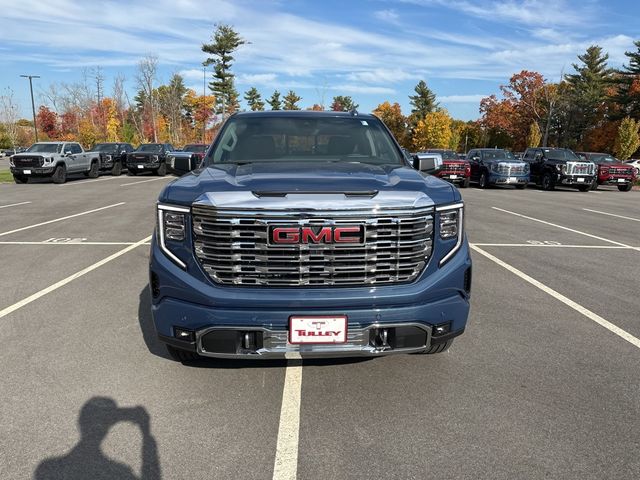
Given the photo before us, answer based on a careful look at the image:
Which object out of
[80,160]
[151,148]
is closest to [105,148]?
[151,148]

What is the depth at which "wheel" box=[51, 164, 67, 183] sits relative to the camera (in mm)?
22219

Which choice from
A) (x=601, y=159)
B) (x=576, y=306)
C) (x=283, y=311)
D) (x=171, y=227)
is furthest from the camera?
(x=601, y=159)

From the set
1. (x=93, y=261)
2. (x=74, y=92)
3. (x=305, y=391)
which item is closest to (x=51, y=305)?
(x=93, y=261)

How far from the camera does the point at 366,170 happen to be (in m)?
3.64

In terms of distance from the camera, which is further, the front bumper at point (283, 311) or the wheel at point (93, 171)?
the wheel at point (93, 171)

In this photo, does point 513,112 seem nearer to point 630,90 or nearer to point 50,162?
point 630,90

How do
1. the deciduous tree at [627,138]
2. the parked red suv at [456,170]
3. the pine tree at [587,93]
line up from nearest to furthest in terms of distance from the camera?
the parked red suv at [456,170]
the deciduous tree at [627,138]
the pine tree at [587,93]

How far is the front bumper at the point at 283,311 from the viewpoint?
289 cm

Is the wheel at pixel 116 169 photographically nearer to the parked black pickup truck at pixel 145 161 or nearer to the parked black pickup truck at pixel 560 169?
the parked black pickup truck at pixel 145 161

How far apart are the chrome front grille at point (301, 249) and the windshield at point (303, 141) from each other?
1321 millimetres

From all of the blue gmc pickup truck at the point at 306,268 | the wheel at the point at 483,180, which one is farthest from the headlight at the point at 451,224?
the wheel at the point at 483,180

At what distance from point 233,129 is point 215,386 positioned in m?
2.39

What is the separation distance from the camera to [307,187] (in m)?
2.98

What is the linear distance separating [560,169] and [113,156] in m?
23.2
